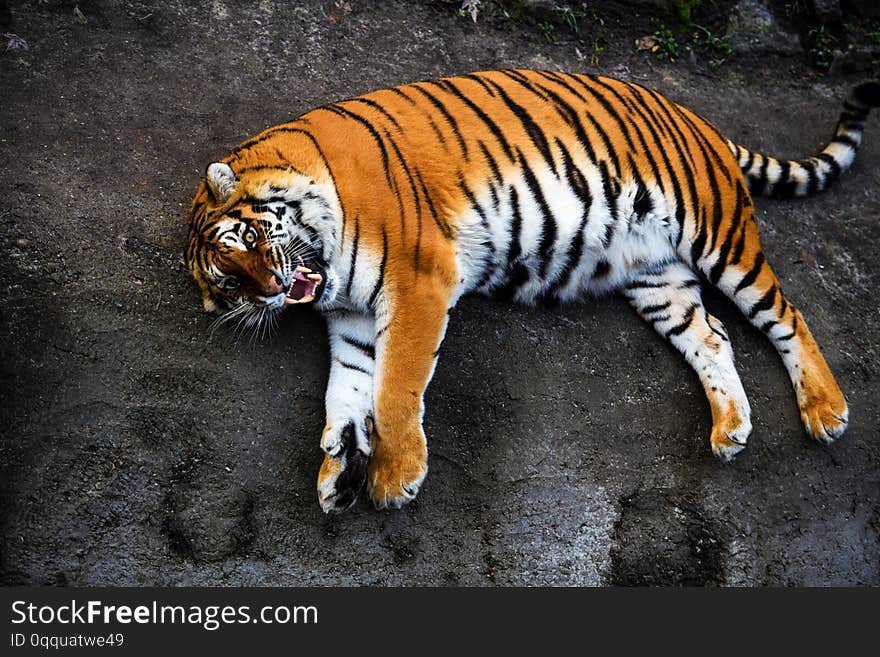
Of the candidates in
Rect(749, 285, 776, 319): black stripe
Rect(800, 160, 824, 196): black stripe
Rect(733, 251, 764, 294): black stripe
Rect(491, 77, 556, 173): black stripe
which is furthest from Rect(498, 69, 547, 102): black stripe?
Rect(800, 160, 824, 196): black stripe

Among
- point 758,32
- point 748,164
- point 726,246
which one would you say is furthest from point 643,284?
point 758,32

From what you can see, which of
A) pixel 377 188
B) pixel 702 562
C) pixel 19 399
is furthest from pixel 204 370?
pixel 702 562

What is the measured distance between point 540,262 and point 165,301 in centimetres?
143

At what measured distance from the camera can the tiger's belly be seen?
129 inches

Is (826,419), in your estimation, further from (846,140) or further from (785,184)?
(846,140)

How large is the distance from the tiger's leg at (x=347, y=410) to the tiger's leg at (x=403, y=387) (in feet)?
0.23

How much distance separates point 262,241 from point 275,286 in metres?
0.16

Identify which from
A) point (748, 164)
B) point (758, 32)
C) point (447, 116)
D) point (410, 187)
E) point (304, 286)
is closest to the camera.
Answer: point (304, 286)

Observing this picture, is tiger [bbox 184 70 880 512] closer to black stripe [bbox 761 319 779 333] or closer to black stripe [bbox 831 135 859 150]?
black stripe [bbox 761 319 779 333]

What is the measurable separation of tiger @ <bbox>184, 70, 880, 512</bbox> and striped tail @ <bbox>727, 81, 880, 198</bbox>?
22 cm

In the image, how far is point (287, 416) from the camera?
122 inches

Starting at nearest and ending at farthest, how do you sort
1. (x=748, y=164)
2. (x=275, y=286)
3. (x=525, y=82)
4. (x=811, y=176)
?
(x=275, y=286) < (x=525, y=82) < (x=748, y=164) < (x=811, y=176)

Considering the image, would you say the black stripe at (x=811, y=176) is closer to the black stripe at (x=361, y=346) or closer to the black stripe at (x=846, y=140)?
the black stripe at (x=846, y=140)

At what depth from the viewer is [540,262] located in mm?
3402
